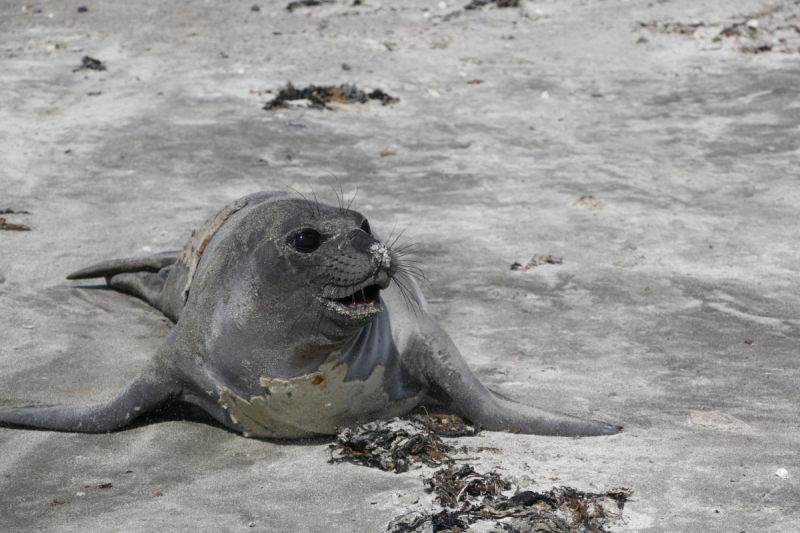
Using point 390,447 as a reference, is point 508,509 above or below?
above

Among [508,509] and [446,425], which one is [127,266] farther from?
[508,509]

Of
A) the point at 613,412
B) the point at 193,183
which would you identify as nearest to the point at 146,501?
the point at 613,412

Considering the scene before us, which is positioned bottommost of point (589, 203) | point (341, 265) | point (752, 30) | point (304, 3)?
point (589, 203)

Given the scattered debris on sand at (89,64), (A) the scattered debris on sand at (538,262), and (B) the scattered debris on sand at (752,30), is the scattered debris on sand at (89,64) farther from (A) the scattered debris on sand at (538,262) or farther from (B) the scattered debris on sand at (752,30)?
(B) the scattered debris on sand at (752,30)

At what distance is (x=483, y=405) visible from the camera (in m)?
4.82

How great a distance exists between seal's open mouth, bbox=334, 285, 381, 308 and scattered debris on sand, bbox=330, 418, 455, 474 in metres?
0.61

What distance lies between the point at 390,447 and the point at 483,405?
0.63 m

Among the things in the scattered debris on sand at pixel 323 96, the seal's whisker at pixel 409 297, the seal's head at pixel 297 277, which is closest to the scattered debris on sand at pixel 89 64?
the scattered debris on sand at pixel 323 96

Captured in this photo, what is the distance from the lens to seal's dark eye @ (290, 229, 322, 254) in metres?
4.27

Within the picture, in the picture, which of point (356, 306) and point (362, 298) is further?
point (362, 298)

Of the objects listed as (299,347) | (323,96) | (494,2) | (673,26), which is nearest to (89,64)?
(323,96)

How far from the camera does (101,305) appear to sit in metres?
6.64

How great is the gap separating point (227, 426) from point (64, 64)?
9.02 meters

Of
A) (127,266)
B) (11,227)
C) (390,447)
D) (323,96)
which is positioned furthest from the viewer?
(323,96)
